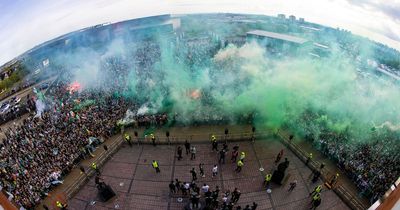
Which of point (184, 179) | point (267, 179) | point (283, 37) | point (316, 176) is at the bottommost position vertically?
point (184, 179)

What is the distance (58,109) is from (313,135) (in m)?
21.9

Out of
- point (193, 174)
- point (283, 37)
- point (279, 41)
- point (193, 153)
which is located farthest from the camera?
point (283, 37)

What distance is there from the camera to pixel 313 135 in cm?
1947

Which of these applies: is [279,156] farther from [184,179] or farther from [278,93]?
[278,93]

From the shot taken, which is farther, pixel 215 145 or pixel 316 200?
pixel 215 145

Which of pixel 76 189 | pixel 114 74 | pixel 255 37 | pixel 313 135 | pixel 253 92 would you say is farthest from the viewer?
pixel 255 37

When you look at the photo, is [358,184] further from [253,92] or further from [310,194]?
[253,92]

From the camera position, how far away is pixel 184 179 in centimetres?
1728

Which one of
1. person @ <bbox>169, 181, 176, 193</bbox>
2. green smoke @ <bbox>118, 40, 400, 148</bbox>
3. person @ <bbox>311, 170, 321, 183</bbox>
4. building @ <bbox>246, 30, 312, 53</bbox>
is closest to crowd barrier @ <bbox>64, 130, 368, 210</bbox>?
person @ <bbox>311, 170, 321, 183</bbox>

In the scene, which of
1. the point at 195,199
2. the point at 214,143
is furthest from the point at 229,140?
the point at 195,199

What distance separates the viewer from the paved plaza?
51.4 feet

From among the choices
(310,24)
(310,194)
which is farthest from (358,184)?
(310,24)

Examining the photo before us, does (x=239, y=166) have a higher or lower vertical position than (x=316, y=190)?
lower

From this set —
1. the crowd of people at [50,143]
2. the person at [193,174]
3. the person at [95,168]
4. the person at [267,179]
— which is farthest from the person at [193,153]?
the crowd of people at [50,143]
